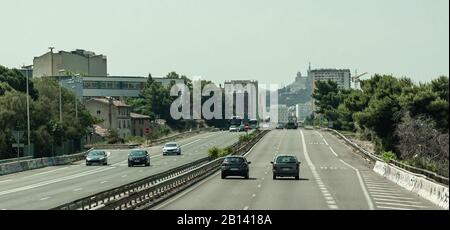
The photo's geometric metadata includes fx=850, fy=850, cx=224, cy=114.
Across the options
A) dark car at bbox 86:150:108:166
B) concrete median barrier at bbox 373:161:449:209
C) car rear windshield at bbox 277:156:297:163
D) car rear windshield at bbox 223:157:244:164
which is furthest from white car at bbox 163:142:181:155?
car rear windshield at bbox 277:156:297:163

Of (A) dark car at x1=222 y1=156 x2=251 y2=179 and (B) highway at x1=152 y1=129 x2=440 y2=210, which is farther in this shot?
(A) dark car at x1=222 y1=156 x2=251 y2=179

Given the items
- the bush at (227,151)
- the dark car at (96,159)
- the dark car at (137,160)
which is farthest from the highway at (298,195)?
the dark car at (96,159)

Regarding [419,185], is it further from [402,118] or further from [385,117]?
[385,117]

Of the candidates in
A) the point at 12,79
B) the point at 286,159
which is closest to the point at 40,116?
the point at 12,79

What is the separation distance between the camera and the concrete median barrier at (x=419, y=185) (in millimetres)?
31125

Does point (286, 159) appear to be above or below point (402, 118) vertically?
below

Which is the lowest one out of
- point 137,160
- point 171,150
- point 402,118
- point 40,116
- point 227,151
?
point 171,150

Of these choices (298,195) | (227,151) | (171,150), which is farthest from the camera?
(171,150)

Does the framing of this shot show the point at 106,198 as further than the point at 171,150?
No

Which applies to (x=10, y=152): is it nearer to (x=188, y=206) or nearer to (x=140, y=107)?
(x=188, y=206)

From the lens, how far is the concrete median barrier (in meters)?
31.1

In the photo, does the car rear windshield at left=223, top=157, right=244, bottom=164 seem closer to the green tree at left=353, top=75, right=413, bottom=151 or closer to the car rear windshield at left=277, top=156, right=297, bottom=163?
the car rear windshield at left=277, top=156, right=297, bottom=163

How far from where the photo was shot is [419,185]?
38.7 metres
